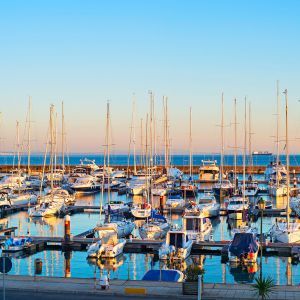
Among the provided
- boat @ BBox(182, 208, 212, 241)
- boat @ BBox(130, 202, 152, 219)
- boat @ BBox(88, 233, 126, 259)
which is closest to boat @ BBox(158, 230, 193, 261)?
boat @ BBox(88, 233, 126, 259)

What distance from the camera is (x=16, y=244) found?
43.3m

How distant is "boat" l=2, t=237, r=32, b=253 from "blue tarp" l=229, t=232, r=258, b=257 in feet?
44.5

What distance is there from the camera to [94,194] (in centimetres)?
9488

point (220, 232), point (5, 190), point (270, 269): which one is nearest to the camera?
point (270, 269)

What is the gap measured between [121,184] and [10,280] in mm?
74437

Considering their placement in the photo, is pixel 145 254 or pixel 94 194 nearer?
pixel 145 254

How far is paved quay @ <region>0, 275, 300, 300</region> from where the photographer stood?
82.8 ft

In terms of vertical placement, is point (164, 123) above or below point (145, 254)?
above

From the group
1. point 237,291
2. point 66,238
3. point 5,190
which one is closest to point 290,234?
point 66,238

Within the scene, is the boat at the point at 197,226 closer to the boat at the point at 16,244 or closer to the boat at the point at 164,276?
the boat at the point at 16,244

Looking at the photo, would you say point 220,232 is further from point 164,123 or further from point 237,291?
point 164,123

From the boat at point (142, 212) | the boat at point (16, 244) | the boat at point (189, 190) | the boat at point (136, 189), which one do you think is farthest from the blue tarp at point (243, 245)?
the boat at point (136, 189)

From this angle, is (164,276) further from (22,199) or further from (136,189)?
(136,189)

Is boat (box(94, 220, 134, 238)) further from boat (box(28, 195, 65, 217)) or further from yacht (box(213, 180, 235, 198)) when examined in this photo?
yacht (box(213, 180, 235, 198))
